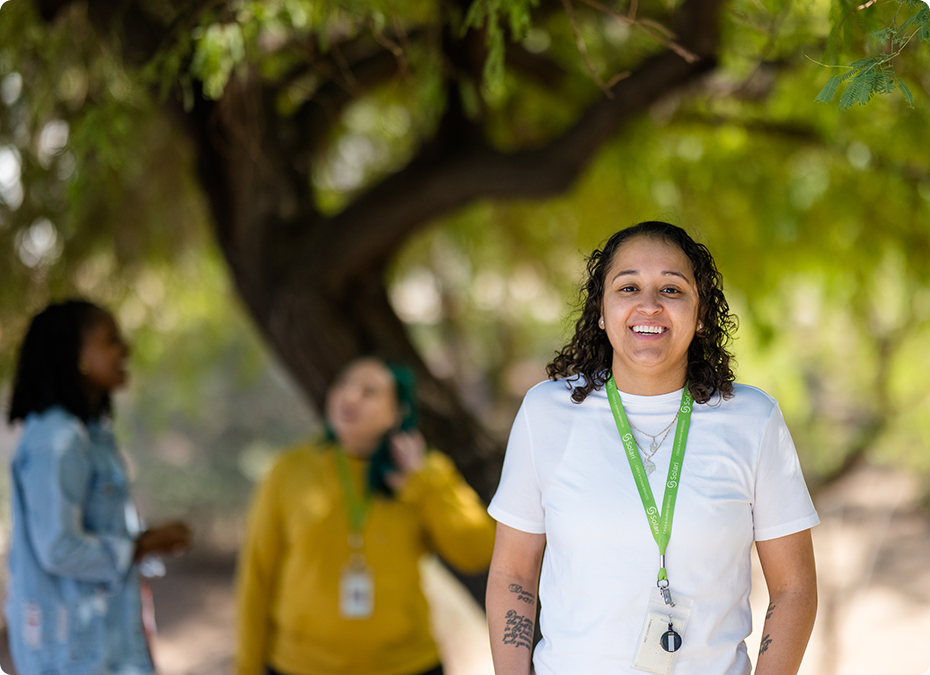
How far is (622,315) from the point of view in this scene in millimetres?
1458

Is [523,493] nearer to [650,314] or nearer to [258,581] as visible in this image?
[650,314]

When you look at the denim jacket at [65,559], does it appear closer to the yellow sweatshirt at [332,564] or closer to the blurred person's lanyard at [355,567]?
the yellow sweatshirt at [332,564]

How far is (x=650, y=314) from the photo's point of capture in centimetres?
143

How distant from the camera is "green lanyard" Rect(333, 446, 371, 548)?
2.44 meters

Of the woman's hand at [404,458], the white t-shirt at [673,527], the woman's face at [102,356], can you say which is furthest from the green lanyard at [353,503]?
the white t-shirt at [673,527]

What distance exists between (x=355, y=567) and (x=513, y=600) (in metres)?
1.00

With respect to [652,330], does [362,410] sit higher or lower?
lower

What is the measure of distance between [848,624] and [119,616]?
21.8 feet

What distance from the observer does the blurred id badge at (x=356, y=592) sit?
92.0 inches

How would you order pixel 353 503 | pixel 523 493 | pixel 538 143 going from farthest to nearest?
pixel 538 143, pixel 353 503, pixel 523 493

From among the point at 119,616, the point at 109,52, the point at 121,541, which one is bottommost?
the point at 119,616

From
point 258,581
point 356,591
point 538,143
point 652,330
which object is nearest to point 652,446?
point 652,330

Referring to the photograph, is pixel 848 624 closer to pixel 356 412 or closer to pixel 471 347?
pixel 471 347

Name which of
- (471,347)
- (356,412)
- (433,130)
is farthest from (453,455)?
(471,347)
